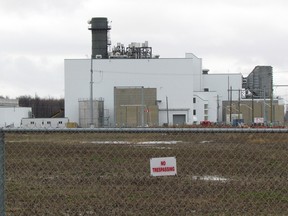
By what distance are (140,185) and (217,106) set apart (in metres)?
78.7

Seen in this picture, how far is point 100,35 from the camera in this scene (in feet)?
280

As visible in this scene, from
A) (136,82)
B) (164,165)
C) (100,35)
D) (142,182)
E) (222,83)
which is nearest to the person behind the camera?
(164,165)

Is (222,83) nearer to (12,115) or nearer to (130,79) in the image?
(130,79)

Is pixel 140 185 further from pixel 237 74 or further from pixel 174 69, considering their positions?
pixel 237 74

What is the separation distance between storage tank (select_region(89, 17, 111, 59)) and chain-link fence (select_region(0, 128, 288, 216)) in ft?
226

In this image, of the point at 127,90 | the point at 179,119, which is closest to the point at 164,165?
the point at 127,90

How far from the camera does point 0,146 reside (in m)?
5.88

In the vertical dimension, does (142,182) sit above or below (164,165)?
below

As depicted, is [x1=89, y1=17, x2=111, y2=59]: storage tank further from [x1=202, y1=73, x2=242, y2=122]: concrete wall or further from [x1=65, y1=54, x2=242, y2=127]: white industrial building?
[x1=202, y1=73, x2=242, y2=122]: concrete wall

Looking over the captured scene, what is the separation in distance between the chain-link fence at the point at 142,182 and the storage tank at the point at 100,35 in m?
68.9

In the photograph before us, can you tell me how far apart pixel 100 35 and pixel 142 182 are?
247 ft

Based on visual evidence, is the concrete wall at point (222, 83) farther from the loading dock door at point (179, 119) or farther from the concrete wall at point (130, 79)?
the concrete wall at point (130, 79)

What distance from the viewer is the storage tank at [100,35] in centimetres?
8488

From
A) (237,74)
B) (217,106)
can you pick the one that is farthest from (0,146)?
(237,74)
